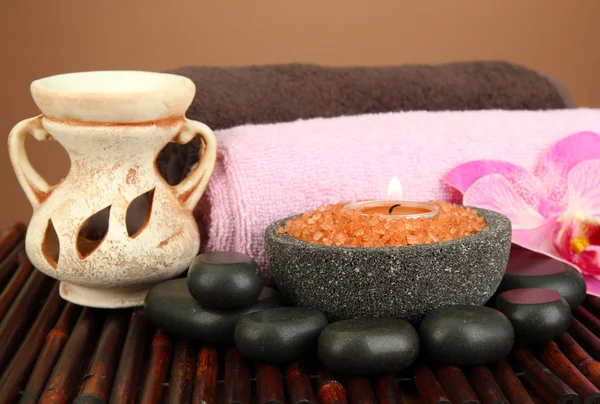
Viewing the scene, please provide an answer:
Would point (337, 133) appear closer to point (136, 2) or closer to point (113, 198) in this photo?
point (113, 198)

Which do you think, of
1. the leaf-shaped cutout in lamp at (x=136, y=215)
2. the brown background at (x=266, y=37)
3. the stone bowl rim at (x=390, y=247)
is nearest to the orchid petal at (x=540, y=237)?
the stone bowl rim at (x=390, y=247)

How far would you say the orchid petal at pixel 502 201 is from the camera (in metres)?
0.70

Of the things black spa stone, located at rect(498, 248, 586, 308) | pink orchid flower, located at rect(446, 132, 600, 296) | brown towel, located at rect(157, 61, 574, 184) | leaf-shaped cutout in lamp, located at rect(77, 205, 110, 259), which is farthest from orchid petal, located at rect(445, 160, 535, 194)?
leaf-shaped cutout in lamp, located at rect(77, 205, 110, 259)

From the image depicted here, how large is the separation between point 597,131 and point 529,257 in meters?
0.21

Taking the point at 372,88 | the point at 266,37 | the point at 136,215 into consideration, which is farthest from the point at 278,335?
the point at 266,37

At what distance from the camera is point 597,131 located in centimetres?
78

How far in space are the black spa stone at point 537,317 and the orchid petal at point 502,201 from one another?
16 centimetres

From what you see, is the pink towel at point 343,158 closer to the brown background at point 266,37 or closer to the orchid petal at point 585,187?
the orchid petal at point 585,187

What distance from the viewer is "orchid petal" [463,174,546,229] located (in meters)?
0.70

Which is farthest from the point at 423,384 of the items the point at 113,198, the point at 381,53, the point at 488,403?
the point at 381,53

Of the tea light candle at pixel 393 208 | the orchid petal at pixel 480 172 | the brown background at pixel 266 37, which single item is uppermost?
the tea light candle at pixel 393 208

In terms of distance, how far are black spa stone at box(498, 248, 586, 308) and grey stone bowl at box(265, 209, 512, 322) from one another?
0.18 feet

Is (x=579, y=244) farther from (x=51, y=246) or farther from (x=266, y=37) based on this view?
(x=266, y=37)

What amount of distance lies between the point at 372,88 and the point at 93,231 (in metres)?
0.38
